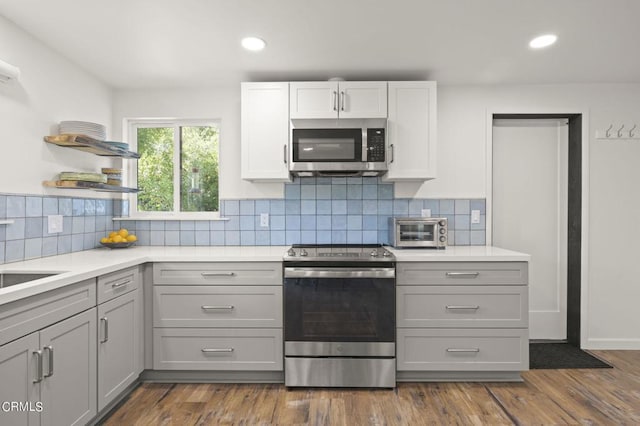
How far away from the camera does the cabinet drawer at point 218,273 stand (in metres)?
2.41

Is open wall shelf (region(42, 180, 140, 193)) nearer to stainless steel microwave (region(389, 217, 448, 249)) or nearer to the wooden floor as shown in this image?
the wooden floor

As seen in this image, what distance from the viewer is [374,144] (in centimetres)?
265

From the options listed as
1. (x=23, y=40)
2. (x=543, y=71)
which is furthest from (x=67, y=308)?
(x=543, y=71)

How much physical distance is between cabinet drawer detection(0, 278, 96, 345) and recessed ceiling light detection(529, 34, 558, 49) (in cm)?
Answer: 293

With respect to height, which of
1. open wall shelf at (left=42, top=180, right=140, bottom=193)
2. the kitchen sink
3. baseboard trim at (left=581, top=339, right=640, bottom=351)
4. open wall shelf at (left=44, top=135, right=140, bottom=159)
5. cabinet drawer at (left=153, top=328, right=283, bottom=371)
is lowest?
baseboard trim at (left=581, top=339, right=640, bottom=351)

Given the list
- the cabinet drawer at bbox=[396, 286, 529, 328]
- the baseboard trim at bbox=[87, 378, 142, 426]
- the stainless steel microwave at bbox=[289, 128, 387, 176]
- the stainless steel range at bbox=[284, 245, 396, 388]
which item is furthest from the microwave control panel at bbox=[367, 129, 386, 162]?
the baseboard trim at bbox=[87, 378, 142, 426]

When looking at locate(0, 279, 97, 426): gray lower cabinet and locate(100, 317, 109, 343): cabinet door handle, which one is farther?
locate(100, 317, 109, 343): cabinet door handle

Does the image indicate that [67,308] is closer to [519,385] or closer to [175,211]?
[175,211]

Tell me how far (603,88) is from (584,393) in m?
2.40

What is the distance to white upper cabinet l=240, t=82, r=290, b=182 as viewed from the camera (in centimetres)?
271

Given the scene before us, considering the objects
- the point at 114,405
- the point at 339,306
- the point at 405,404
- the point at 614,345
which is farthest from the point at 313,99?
the point at 614,345

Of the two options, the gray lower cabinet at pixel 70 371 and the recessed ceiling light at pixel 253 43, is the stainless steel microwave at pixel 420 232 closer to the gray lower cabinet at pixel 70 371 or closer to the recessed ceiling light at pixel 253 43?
the recessed ceiling light at pixel 253 43

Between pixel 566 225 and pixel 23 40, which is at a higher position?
pixel 23 40

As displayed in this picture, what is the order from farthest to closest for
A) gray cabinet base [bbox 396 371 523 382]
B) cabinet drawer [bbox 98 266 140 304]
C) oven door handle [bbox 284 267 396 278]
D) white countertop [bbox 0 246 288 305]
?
1. gray cabinet base [bbox 396 371 523 382]
2. oven door handle [bbox 284 267 396 278]
3. cabinet drawer [bbox 98 266 140 304]
4. white countertop [bbox 0 246 288 305]
